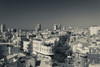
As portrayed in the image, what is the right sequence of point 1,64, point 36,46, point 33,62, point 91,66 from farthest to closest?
1. point 36,46
2. point 91,66
3. point 33,62
4. point 1,64

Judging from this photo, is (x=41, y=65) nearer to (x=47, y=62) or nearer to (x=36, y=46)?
(x=47, y=62)

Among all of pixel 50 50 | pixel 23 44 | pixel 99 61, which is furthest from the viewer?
pixel 23 44

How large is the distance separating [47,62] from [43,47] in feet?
15.8

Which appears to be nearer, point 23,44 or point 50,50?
point 50,50

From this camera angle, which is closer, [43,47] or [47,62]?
[47,62]

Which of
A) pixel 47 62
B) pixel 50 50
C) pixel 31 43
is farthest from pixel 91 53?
pixel 31 43

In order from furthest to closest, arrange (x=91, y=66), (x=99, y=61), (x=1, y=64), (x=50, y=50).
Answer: (x=50, y=50) → (x=99, y=61) → (x=91, y=66) → (x=1, y=64)

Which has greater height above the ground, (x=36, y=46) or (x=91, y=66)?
(x=36, y=46)

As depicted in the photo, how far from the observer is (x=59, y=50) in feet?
47.2

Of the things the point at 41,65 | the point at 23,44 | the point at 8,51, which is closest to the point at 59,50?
the point at 23,44

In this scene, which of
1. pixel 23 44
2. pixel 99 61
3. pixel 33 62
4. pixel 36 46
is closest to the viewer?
pixel 33 62

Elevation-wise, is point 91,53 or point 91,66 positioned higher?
point 91,53

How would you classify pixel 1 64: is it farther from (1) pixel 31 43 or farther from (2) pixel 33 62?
(1) pixel 31 43

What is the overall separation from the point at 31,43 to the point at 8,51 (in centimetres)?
321
